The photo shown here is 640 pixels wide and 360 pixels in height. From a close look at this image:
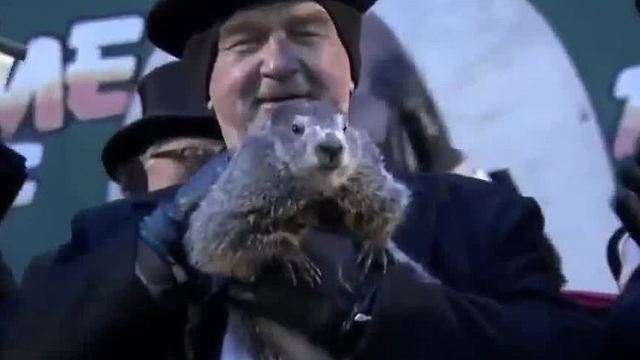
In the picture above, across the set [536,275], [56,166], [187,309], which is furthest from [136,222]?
[56,166]

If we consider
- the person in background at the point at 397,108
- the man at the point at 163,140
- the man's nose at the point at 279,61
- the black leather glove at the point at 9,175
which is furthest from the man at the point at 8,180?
the person in background at the point at 397,108

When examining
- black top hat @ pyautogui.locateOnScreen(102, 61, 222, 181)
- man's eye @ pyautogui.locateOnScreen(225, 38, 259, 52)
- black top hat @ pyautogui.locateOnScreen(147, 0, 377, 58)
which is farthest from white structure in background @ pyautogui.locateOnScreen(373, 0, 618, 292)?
man's eye @ pyautogui.locateOnScreen(225, 38, 259, 52)

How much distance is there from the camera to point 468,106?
181 cm

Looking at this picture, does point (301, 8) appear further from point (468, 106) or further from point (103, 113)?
point (103, 113)

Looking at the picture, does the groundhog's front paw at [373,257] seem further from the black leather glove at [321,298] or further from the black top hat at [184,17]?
the black top hat at [184,17]

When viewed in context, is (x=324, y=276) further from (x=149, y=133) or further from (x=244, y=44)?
(x=149, y=133)

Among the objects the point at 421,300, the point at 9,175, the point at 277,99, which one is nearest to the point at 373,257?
the point at 421,300

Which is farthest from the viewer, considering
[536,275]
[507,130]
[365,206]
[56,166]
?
[56,166]

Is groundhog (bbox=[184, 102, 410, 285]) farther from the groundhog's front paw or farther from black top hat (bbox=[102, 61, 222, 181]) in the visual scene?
black top hat (bbox=[102, 61, 222, 181])

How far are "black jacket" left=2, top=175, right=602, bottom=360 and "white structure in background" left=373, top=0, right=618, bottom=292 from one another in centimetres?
59

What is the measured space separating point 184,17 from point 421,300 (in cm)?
38

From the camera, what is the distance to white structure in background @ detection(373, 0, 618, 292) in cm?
173

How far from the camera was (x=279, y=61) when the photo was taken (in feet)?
3.64

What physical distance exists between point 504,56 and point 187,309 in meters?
0.88
